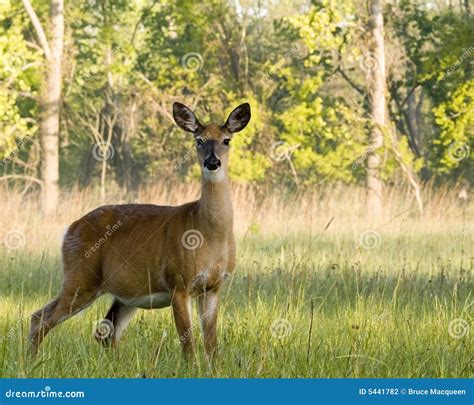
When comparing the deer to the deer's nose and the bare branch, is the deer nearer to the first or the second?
the deer's nose

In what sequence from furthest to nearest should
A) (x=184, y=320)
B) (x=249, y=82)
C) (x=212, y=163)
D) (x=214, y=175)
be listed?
(x=249, y=82)
(x=214, y=175)
(x=212, y=163)
(x=184, y=320)

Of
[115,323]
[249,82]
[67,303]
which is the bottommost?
[115,323]

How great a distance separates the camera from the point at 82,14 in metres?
26.0

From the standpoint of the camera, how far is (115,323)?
272 inches

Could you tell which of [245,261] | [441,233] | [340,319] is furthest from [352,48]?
[340,319]

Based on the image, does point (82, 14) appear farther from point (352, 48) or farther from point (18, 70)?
point (352, 48)

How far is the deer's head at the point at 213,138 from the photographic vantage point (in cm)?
632

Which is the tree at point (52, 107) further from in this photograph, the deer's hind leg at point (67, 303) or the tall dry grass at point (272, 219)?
the deer's hind leg at point (67, 303)

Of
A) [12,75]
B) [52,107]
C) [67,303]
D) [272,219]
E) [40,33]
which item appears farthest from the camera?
[40,33]

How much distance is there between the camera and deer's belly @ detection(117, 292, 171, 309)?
6406 millimetres

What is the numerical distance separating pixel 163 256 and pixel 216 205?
1.49 feet

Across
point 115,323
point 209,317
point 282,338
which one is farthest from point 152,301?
point 282,338

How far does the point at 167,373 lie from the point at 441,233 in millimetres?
10522

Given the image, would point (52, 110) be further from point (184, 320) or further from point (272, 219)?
point (184, 320)
